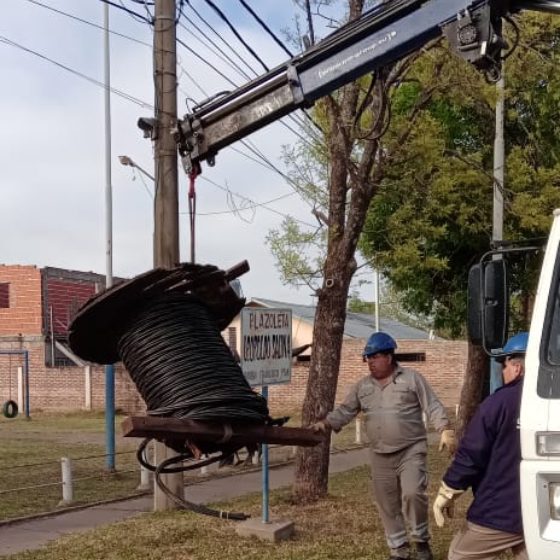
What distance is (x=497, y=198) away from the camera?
17.0 meters

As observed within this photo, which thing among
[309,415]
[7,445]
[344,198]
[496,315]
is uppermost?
[344,198]

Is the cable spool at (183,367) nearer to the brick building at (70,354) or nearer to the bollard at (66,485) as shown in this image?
the bollard at (66,485)

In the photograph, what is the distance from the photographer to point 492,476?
575 centimetres

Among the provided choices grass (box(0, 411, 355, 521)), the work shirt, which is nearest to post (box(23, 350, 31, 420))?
grass (box(0, 411, 355, 521))

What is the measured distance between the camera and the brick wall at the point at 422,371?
114 ft

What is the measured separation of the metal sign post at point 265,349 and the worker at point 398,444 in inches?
59.6

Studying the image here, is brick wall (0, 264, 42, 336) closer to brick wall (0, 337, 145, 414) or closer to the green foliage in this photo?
brick wall (0, 337, 145, 414)

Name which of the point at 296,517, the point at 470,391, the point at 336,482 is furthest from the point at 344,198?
the point at 470,391

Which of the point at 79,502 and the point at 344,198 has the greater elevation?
the point at 344,198

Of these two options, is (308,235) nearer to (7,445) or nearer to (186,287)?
(7,445)

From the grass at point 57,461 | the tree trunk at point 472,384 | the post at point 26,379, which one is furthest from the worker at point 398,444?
the post at point 26,379

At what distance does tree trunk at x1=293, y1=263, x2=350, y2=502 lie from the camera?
473 inches

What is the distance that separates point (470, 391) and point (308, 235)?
4390 millimetres

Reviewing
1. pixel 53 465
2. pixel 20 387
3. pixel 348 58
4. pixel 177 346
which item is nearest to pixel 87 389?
pixel 20 387
